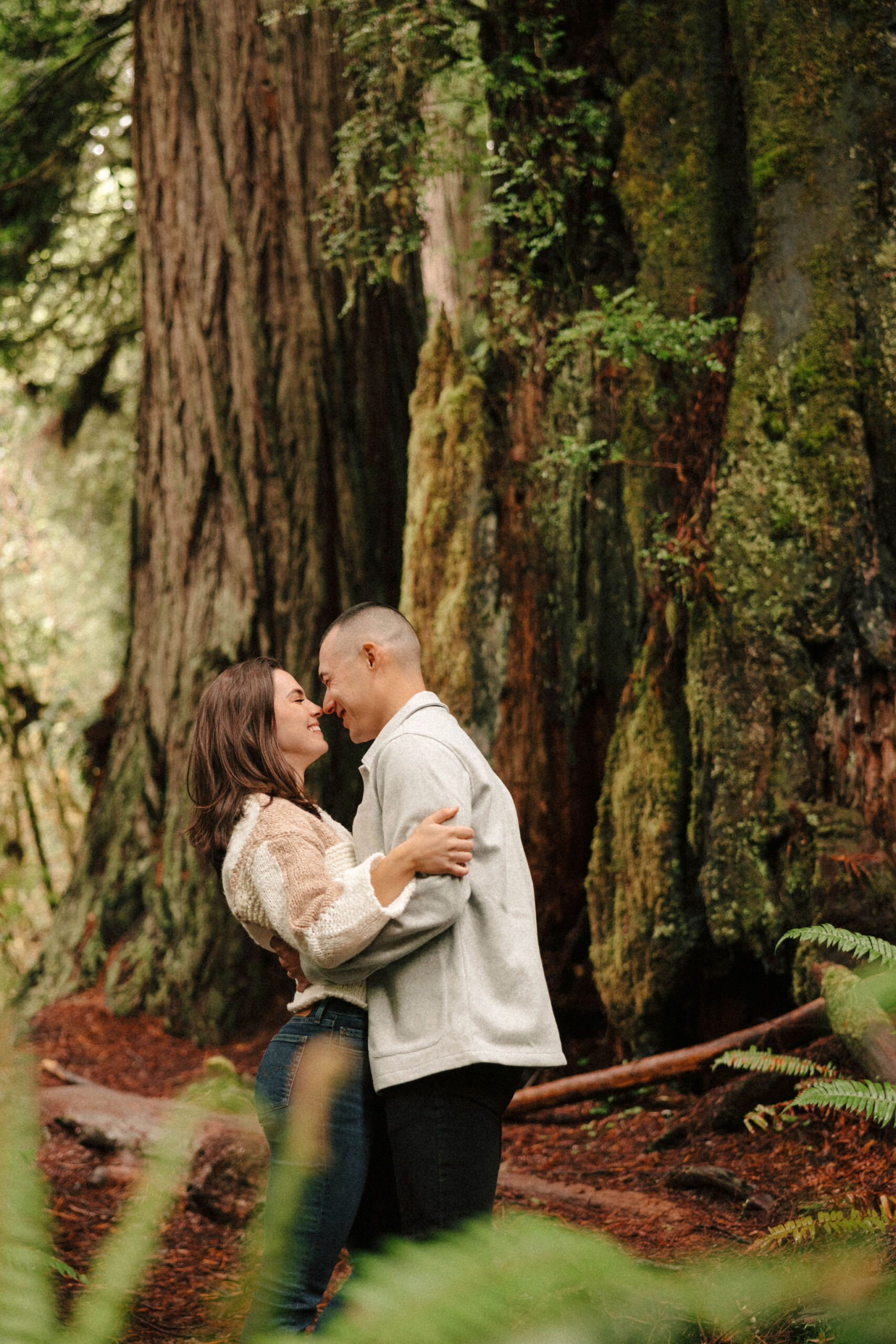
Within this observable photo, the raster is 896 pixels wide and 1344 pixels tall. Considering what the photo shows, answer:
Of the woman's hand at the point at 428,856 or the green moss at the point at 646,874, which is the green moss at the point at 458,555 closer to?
the green moss at the point at 646,874

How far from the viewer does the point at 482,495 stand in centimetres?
559

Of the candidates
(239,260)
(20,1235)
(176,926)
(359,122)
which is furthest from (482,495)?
(20,1235)

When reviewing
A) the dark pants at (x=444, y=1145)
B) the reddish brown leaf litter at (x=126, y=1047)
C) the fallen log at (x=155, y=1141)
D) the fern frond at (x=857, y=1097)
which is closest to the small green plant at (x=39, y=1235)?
the dark pants at (x=444, y=1145)

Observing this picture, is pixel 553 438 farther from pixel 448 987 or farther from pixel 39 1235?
pixel 39 1235

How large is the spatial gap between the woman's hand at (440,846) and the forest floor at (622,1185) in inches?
39.7

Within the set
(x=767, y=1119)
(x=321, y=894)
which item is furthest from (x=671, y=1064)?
(x=321, y=894)

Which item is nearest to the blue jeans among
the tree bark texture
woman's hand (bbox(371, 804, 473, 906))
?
woman's hand (bbox(371, 804, 473, 906))

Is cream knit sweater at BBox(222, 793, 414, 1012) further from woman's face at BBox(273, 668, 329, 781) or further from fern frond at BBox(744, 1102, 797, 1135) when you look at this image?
fern frond at BBox(744, 1102, 797, 1135)

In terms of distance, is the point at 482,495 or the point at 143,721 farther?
the point at 143,721

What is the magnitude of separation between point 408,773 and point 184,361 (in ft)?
17.5

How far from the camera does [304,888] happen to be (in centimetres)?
229

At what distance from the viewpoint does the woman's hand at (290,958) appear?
2.54 metres

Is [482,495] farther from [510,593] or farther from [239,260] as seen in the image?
[239,260]

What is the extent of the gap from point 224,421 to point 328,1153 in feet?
17.5
